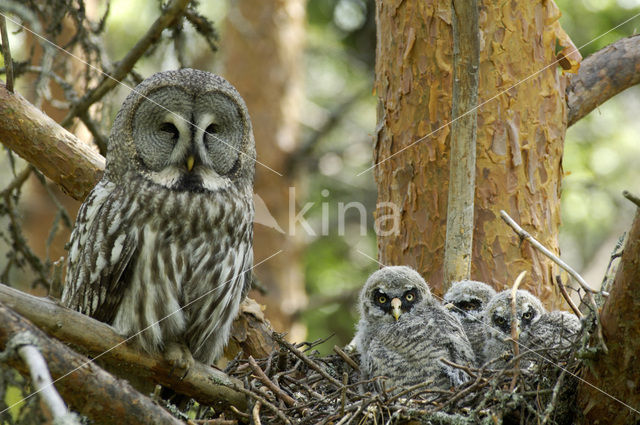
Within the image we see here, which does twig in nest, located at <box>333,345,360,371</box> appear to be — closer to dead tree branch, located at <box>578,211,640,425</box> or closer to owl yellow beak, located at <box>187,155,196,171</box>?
owl yellow beak, located at <box>187,155,196,171</box>

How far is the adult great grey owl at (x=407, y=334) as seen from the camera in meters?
3.84

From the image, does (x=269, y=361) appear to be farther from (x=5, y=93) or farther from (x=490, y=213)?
(x=5, y=93)

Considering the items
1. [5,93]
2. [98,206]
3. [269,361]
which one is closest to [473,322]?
[269,361]

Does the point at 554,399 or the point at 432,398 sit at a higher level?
the point at 554,399

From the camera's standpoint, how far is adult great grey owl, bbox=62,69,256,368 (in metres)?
3.75

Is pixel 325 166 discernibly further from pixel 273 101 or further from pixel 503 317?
pixel 503 317

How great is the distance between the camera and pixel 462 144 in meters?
4.19

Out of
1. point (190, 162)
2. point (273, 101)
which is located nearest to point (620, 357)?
point (190, 162)

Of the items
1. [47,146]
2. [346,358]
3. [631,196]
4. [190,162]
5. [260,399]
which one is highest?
[631,196]

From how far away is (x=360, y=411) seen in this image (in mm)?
3215

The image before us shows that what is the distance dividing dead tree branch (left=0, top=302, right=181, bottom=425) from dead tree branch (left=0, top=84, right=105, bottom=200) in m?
2.04

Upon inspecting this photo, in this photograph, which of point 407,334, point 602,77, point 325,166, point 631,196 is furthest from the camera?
point 325,166

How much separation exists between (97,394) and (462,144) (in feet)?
7.99

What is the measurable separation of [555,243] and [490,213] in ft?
1.58
